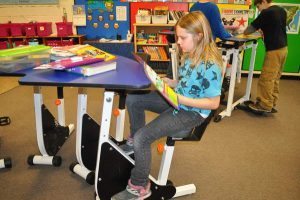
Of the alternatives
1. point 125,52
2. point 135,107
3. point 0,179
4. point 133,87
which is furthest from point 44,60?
point 125,52

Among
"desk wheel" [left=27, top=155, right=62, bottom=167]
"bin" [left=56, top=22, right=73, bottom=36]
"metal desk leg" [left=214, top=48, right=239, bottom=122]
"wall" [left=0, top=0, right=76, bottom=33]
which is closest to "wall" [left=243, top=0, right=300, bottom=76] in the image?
"metal desk leg" [left=214, top=48, right=239, bottom=122]

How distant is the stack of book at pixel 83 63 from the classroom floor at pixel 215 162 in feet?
2.80

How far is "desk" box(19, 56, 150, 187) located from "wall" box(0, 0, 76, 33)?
3341 millimetres

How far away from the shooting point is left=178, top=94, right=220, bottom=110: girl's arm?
1.34 m

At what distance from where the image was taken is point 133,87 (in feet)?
3.84

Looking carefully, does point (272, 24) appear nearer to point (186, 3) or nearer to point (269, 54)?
point (269, 54)

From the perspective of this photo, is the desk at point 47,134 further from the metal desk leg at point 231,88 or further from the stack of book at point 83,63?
the metal desk leg at point 231,88

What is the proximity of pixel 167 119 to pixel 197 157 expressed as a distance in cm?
89

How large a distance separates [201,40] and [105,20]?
3.67m

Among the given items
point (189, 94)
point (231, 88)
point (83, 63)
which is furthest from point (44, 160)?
point (231, 88)

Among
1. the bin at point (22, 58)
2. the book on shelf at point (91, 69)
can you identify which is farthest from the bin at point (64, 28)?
the book on shelf at point (91, 69)

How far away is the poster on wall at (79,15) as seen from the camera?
184 inches

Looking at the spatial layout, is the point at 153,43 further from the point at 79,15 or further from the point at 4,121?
the point at 4,121

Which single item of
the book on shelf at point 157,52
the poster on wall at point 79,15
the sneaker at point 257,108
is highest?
the poster on wall at point 79,15
